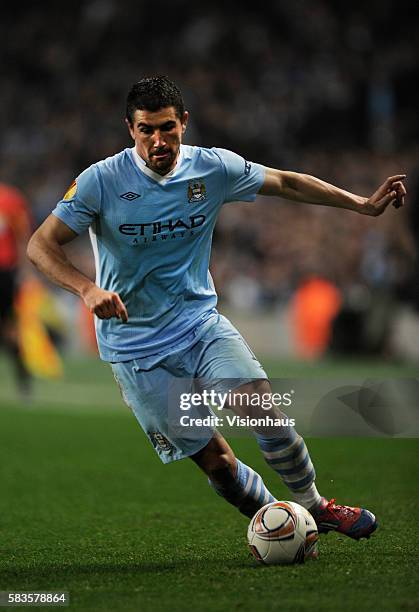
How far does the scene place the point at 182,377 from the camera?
4.38m

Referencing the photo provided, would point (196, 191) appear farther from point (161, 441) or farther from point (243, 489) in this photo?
point (243, 489)

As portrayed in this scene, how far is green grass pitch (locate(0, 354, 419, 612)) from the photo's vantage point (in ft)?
11.7

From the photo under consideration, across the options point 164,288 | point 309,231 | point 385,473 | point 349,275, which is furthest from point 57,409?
point 309,231

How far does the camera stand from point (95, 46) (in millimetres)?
21719

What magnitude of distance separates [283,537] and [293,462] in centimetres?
37

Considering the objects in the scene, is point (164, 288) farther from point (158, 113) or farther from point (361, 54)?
point (361, 54)

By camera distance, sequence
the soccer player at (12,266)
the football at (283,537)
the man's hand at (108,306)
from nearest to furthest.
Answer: the man's hand at (108,306), the football at (283,537), the soccer player at (12,266)

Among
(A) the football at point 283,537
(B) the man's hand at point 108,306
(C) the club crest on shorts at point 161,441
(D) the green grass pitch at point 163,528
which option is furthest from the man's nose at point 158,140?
(D) the green grass pitch at point 163,528

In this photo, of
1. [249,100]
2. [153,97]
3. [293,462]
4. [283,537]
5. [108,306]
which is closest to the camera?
[108,306]

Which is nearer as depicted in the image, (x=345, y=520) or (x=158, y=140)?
(x=158, y=140)

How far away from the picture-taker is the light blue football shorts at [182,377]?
4.28m

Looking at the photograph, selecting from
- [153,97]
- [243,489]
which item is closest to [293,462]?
[243,489]

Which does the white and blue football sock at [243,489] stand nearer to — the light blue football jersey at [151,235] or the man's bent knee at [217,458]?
the man's bent knee at [217,458]

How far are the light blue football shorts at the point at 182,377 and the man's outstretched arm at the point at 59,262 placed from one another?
502mm
